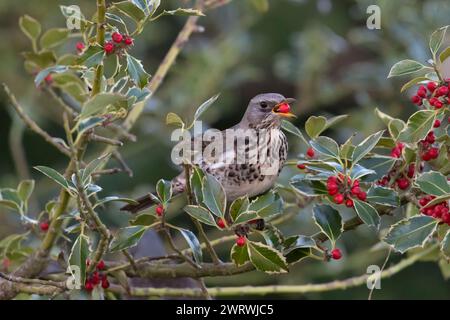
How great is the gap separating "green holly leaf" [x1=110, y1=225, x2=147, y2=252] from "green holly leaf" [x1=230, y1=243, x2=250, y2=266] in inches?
8.0

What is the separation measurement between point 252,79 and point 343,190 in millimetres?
2265

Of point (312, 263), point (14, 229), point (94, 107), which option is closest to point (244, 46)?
point (312, 263)

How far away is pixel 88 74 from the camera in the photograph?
6.06 feet

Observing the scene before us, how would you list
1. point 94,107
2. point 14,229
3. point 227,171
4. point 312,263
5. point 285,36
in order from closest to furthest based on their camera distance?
point 94,107, point 227,171, point 14,229, point 312,263, point 285,36

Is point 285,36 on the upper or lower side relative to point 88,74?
upper

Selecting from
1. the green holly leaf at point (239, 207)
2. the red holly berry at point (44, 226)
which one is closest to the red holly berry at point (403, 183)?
the green holly leaf at point (239, 207)

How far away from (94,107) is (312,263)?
2.21 meters

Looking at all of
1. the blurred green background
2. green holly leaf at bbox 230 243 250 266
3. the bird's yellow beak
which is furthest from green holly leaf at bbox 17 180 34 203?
the blurred green background

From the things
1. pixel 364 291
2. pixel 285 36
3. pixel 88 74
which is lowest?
pixel 364 291

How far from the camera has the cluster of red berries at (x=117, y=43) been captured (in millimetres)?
1684

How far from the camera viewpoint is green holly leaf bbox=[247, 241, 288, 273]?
177cm

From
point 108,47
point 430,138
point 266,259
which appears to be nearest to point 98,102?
point 108,47

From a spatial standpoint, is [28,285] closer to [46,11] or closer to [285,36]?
[46,11]
